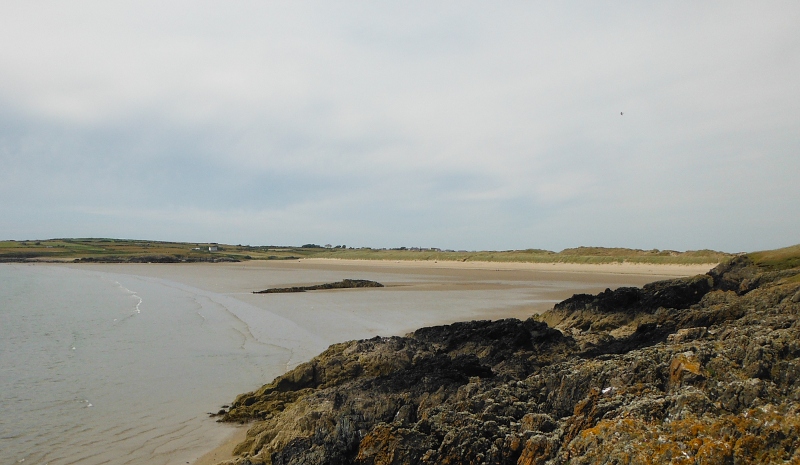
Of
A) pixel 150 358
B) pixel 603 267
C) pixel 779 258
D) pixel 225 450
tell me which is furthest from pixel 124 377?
pixel 603 267

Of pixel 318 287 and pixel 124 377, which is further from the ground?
pixel 318 287

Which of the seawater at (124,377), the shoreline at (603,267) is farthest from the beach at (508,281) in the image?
the seawater at (124,377)

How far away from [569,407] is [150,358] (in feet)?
35.3

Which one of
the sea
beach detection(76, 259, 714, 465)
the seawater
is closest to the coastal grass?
beach detection(76, 259, 714, 465)

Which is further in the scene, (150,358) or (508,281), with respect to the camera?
(508,281)

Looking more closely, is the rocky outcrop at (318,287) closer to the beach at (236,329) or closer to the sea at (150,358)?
the beach at (236,329)

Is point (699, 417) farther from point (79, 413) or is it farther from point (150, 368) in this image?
point (150, 368)

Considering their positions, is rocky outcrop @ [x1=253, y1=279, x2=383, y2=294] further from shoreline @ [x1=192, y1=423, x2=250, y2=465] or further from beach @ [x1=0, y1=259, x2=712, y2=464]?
shoreline @ [x1=192, y1=423, x2=250, y2=465]

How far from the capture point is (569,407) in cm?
498

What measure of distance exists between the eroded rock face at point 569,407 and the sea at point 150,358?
134 centimetres

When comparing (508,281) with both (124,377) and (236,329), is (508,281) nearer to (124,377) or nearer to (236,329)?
(236,329)

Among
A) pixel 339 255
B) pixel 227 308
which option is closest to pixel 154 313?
pixel 227 308

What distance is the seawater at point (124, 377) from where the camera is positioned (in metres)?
7.24

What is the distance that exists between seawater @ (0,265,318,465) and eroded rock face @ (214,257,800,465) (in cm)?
124
